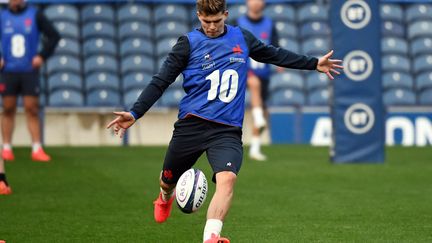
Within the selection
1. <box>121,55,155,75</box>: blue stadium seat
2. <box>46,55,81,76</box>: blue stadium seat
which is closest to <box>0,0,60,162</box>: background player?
<box>46,55,81,76</box>: blue stadium seat

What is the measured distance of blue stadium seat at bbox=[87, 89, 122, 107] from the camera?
20062 millimetres

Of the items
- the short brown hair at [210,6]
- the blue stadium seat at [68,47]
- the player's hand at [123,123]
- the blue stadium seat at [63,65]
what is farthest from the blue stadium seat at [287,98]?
the player's hand at [123,123]

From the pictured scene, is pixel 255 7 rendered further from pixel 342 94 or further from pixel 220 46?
pixel 220 46

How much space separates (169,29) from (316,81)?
10.7 feet

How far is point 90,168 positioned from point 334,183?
3.53m

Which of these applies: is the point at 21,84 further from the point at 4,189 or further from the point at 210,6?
the point at 210,6

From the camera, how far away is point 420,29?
21.9 meters

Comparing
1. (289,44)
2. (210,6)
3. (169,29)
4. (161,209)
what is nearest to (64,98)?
(169,29)

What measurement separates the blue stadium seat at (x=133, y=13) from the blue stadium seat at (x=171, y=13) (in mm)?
226

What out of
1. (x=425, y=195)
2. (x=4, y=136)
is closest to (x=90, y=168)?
(x=4, y=136)

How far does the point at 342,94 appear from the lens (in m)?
14.5

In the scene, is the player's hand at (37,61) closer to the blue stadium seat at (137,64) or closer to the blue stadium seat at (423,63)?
the blue stadium seat at (137,64)

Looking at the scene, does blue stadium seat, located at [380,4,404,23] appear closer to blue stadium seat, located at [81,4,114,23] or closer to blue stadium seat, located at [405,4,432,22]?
blue stadium seat, located at [405,4,432,22]

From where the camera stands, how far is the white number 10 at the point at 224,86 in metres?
7.29
